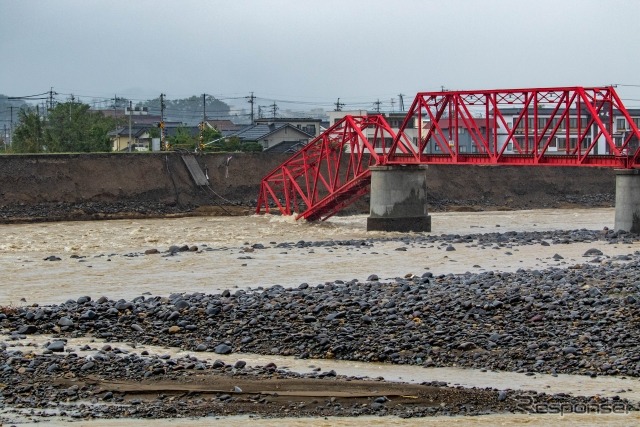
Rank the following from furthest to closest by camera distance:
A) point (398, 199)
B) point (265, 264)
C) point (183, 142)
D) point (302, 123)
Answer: point (302, 123)
point (183, 142)
point (398, 199)
point (265, 264)

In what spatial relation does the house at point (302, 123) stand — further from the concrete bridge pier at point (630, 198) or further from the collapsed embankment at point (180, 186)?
the concrete bridge pier at point (630, 198)

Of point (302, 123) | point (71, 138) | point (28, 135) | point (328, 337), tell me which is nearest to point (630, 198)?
point (328, 337)

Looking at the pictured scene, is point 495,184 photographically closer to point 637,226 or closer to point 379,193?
point 379,193

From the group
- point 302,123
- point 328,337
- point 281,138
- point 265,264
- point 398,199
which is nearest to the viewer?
point 328,337

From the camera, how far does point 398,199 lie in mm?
51000

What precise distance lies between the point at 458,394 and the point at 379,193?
34489mm

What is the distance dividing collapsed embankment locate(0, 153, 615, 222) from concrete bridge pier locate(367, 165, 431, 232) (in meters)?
17.9

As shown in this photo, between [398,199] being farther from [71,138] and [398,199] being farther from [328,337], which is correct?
[71,138]

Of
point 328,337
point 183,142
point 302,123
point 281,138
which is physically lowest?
point 328,337

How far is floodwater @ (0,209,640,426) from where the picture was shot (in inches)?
679

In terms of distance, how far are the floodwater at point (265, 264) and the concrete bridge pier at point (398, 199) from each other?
3.28 feet

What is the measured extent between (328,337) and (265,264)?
50.4 feet

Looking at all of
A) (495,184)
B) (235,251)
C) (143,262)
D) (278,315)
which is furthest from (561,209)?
(278,315)

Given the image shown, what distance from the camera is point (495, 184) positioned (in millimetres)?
78438
